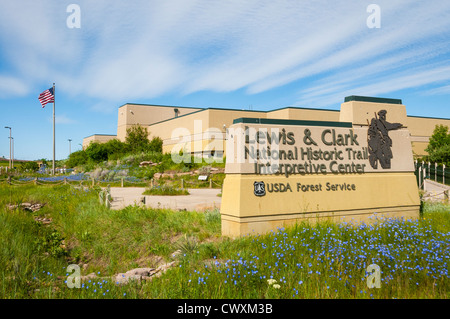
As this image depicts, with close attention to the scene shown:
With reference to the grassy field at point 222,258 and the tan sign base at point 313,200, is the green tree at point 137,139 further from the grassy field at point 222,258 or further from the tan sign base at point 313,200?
the tan sign base at point 313,200

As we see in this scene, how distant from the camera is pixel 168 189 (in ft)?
64.3

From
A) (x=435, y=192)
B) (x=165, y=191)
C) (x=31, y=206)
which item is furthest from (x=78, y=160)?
(x=435, y=192)

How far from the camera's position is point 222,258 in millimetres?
6141

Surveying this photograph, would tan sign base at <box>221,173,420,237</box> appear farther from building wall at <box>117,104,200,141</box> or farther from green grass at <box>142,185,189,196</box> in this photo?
building wall at <box>117,104,200,141</box>

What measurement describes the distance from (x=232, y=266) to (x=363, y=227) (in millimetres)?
3986

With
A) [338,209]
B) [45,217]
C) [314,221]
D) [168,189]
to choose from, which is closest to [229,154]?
[314,221]

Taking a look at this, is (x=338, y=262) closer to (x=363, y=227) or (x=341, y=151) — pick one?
(x=363, y=227)

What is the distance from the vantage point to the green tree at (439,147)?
40.0 meters

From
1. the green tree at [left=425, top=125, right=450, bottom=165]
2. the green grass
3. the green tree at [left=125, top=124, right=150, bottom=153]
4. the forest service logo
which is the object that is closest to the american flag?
the green grass

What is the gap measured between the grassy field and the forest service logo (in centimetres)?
93

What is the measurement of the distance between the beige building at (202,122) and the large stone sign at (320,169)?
2317cm

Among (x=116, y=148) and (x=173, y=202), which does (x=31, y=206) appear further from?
(x=116, y=148)
